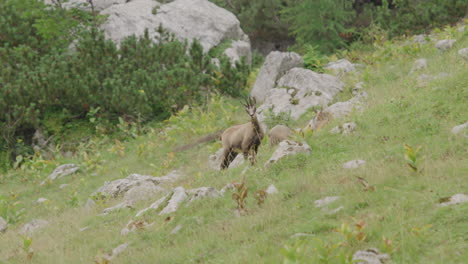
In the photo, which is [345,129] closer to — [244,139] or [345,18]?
[244,139]

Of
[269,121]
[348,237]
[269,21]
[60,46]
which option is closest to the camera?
[348,237]

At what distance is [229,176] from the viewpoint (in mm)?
9516

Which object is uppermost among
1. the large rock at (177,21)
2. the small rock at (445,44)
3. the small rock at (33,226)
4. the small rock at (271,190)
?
the small rock at (271,190)

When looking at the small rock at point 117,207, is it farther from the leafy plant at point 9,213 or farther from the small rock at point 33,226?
the leafy plant at point 9,213

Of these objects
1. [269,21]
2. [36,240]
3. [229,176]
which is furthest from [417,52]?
[269,21]

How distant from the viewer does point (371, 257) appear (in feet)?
15.3

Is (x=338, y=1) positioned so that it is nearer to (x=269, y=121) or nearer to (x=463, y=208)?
(x=269, y=121)

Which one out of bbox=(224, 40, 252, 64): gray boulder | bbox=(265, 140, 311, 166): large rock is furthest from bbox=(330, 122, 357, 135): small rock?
bbox=(224, 40, 252, 64): gray boulder

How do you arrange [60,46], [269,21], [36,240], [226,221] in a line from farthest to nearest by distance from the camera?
1. [269,21]
2. [60,46]
3. [36,240]
4. [226,221]

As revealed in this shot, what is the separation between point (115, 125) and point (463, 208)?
15.6 meters

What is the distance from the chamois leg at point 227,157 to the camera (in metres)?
11.5

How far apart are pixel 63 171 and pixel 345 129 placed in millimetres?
10037

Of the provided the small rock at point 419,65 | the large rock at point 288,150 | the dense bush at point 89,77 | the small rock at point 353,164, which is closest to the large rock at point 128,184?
the large rock at point 288,150

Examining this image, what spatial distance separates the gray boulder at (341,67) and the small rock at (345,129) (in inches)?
300
